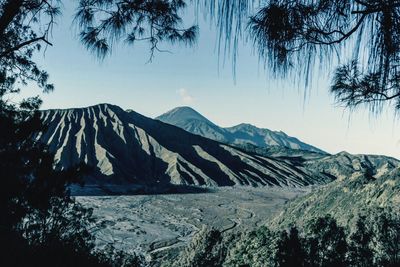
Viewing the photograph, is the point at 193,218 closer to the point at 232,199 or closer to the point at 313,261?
the point at 232,199

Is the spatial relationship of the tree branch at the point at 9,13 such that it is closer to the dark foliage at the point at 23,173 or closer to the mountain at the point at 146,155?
the dark foliage at the point at 23,173

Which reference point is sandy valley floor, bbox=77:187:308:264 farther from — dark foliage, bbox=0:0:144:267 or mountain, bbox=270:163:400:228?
dark foliage, bbox=0:0:144:267

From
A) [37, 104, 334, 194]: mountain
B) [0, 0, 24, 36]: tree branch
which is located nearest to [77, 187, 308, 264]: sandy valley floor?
[37, 104, 334, 194]: mountain

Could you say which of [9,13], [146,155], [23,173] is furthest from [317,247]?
[146,155]

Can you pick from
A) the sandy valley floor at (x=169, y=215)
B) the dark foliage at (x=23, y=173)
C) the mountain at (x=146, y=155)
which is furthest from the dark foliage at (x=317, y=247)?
the mountain at (x=146, y=155)

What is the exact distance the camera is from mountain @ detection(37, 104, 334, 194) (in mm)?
125188

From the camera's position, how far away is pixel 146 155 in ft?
462

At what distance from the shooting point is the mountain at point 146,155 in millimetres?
125188

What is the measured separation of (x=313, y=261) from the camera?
23.6 meters

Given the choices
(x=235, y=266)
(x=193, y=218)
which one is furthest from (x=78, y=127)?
(x=235, y=266)

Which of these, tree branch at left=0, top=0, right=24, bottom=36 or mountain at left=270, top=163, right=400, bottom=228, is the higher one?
tree branch at left=0, top=0, right=24, bottom=36

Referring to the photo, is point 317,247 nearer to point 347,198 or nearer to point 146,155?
point 347,198

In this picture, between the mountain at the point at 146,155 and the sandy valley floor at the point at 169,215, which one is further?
the mountain at the point at 146,155

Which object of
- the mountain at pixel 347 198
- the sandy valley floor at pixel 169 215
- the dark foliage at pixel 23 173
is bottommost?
the sandy valley floor at pixel 169 215
